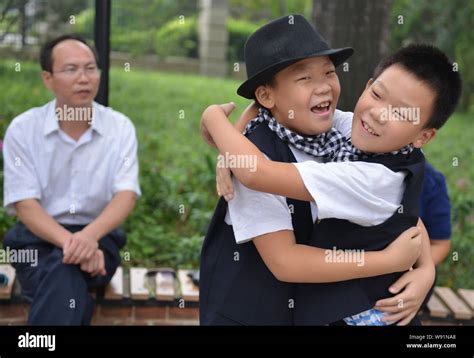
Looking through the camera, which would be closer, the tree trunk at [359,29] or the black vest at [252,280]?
the black vest at [252,280]

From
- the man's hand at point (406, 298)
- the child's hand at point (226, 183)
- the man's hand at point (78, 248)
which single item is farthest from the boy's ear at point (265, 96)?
the man's hand at point (78, 248)

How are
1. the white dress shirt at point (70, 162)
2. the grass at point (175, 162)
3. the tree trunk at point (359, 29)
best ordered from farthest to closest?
1. the grass at point (175, 162)
2. the tree trunk at point (359, 29)
3. the white dress shirt at point (70, 162)

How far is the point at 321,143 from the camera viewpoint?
238 centimetres

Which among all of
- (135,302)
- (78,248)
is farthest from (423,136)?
(135,302)

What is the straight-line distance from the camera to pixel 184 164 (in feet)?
21.9

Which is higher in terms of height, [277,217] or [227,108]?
[227,108]

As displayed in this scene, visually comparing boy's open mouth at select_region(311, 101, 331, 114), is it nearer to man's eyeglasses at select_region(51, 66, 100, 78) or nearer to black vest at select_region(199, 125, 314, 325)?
black vest at select_region(199, 125, 314, 325)

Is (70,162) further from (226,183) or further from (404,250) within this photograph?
(404,250)

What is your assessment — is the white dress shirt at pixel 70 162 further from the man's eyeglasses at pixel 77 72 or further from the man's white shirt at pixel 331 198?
the man's white shirt at pixel 331 198

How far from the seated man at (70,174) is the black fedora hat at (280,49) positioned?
165 cm

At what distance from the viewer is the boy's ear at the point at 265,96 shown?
2350 millimetres

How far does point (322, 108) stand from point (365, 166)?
24 cm

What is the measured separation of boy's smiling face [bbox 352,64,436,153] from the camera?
7.27ft

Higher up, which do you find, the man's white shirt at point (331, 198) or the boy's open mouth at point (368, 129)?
the boy's open mouth at point (368, 129)
